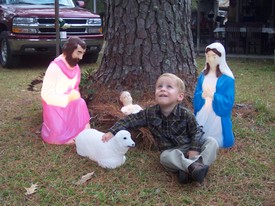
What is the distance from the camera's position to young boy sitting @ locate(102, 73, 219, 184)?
3.33 m

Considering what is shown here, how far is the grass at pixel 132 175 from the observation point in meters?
3.14

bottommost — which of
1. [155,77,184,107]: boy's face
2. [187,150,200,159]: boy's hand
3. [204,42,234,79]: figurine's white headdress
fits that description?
[187,150,200,159]: boy's hand

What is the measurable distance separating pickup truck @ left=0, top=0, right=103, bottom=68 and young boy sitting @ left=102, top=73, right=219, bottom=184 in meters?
4.94

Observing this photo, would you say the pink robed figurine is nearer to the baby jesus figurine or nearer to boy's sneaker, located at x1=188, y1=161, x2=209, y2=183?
the baby jesus figurine

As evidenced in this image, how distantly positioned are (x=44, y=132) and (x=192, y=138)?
5.03ft

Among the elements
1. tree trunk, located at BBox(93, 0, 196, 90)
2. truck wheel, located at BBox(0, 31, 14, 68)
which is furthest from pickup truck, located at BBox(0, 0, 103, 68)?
tree trunk, located at BBox(93, 0, 196, 90)

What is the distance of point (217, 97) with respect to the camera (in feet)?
12.5

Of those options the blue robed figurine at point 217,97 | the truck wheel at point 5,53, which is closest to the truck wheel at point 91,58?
the truck wheel at point 5,53

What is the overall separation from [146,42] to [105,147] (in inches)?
63.7

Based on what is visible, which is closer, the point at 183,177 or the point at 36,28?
the point at 183,177

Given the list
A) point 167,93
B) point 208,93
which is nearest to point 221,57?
point 208,93

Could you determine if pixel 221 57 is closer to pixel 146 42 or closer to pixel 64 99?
pixel 146 42

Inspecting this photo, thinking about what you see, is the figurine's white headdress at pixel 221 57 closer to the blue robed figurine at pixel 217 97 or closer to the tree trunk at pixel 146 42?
the blue robed figurine at pixel 217 97

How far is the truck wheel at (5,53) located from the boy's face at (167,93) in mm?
6434
